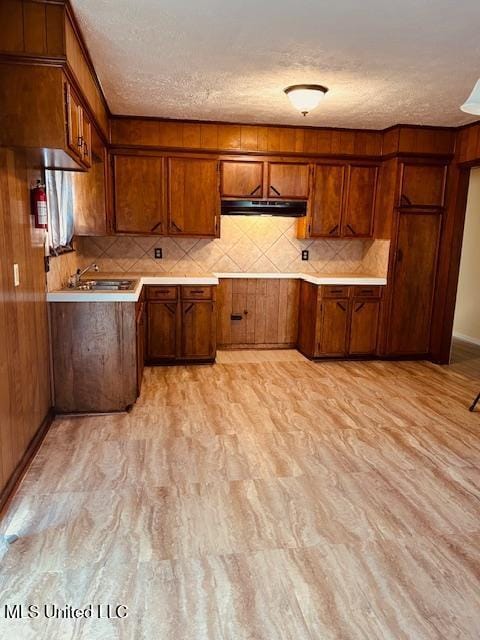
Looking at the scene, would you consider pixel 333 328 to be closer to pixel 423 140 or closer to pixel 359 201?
pixel 359 201

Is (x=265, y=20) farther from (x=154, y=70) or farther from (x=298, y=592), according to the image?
(x=298, y=592)

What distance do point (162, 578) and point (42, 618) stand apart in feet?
1.45

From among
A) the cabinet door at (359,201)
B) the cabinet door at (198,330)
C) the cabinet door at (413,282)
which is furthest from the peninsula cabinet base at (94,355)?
the cabinet door at (413,282)

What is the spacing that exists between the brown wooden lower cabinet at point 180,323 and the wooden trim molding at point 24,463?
1501 mm

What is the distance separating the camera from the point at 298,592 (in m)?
1.78

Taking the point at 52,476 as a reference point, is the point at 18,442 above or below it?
above

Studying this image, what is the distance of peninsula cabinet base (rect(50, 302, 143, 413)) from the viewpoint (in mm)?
3316

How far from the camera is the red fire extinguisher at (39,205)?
9.41 ft

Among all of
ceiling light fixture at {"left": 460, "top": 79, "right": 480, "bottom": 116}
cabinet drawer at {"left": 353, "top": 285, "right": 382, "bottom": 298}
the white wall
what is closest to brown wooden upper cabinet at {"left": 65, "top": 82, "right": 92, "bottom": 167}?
ceiling light fixture at {"left": 460, "top": 79, "right": 480, "bottom": 116}

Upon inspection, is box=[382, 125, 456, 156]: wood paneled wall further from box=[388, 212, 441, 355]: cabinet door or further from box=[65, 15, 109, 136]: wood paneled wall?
box=[65, 15, 109, 136]: wood paneled wall

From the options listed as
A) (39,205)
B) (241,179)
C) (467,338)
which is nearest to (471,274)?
(467,338)

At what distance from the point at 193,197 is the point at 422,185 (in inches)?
93.4

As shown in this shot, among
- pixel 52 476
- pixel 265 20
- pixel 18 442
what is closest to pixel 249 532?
pixel 52 476

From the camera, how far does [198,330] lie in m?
4.71
